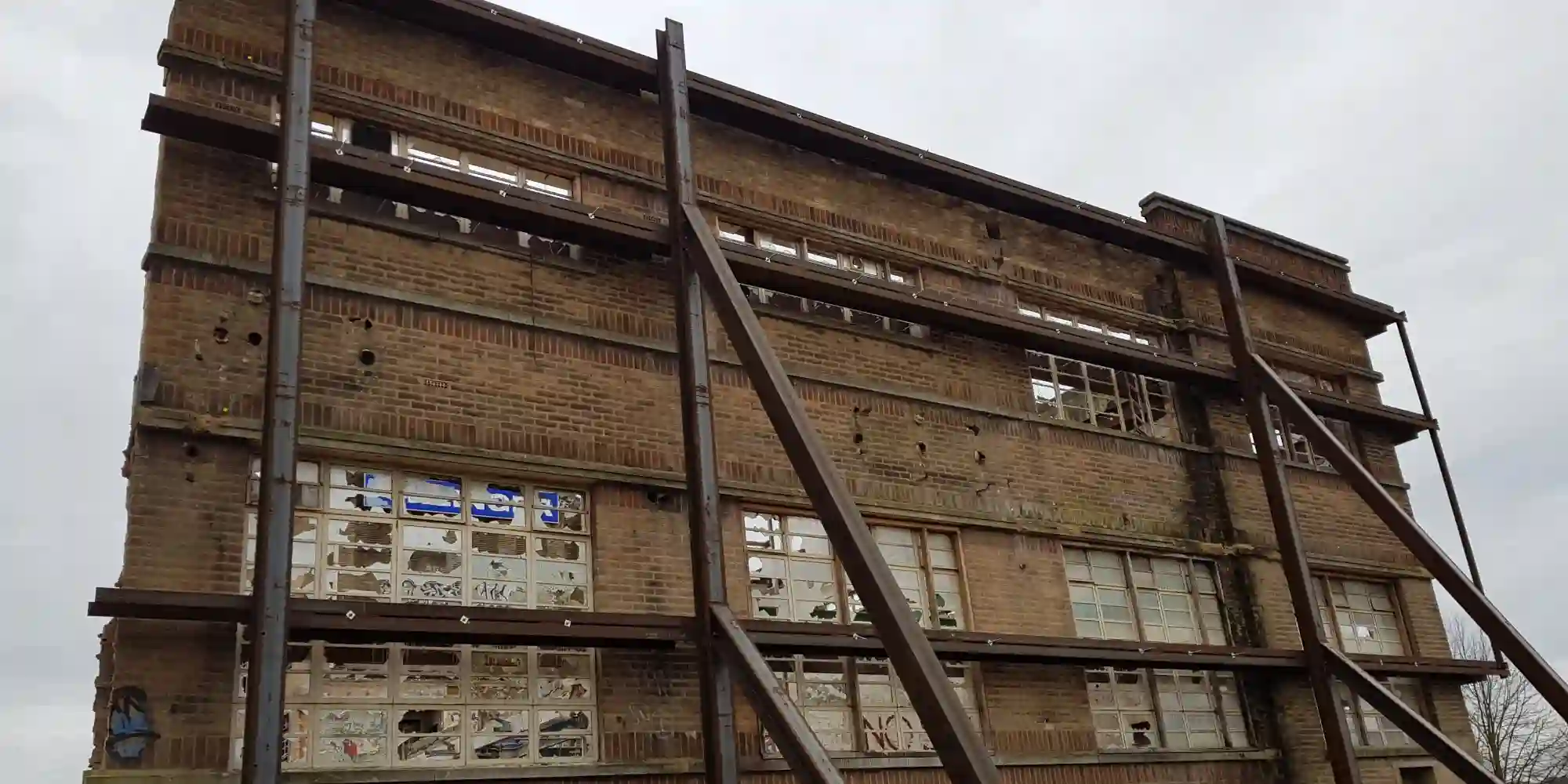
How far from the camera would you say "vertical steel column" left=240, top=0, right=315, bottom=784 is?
5867 mm

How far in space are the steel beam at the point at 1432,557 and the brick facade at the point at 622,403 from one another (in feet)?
5.07

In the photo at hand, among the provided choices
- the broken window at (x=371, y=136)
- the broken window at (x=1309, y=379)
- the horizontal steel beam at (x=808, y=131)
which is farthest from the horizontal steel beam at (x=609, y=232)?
the broken window at (x=1309, y=379)

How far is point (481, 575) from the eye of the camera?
7.66 meters

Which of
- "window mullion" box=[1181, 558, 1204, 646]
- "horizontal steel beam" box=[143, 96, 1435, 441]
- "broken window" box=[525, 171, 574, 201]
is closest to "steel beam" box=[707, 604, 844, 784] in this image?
"horizontal steel beam" box=[143, 96, 1435, 441]

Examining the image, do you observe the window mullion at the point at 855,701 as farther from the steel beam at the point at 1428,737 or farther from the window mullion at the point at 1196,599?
the steel beam at the point at 1428,737

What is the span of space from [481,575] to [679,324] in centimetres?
219

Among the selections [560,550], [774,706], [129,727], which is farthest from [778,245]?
[129,727]

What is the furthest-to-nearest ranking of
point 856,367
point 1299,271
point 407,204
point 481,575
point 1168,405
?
1. point 1299,271
2. point 1168,405
3. point 856,367
4. point 407,204
5. point 481,575

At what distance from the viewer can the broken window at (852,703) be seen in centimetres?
874

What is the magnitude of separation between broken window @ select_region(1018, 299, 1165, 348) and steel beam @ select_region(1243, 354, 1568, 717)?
1.46m

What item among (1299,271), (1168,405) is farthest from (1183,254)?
(1299,271)

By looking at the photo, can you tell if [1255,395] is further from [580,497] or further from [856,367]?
[580,497]

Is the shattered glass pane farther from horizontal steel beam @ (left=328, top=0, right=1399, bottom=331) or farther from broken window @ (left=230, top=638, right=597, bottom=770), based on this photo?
horizontal steel beam @ (left=328, top=0, right=1399, bottom=331)

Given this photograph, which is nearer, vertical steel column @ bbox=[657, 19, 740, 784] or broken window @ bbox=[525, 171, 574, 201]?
vertical steel column @ bbox=[657, 19, 740, 784]
